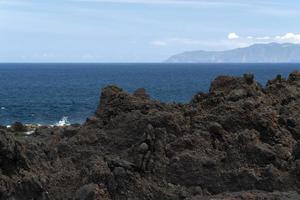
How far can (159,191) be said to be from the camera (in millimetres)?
13430

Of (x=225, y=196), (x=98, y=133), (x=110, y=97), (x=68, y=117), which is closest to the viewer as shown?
(x=225, y=196)

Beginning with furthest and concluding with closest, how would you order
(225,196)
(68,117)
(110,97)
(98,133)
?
(68,117) < (110,97) < (98,133) < (225,196)

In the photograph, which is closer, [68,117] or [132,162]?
[132,162]

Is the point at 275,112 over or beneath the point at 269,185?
over

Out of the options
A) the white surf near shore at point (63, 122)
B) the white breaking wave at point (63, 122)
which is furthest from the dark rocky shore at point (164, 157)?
the white breaking wave at point (63, 122)

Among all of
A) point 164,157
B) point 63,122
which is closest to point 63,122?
point 63,122

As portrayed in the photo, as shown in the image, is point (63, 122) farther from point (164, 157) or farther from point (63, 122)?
point (164, 157)

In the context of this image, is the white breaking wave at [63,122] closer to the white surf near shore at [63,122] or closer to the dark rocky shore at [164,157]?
the white surf near shore at [63,122]

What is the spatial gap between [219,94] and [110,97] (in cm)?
346

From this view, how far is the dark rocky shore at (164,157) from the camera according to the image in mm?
13234

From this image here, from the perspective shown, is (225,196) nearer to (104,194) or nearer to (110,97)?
(104,194)

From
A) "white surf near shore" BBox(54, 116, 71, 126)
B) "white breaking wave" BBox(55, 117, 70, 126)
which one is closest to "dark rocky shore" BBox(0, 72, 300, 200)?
"white surf near shore" BBox(54, 116, 71, 126)

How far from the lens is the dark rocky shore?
1323 centimetres

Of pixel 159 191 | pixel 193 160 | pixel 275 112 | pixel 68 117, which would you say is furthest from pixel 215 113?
pixel 68 117
